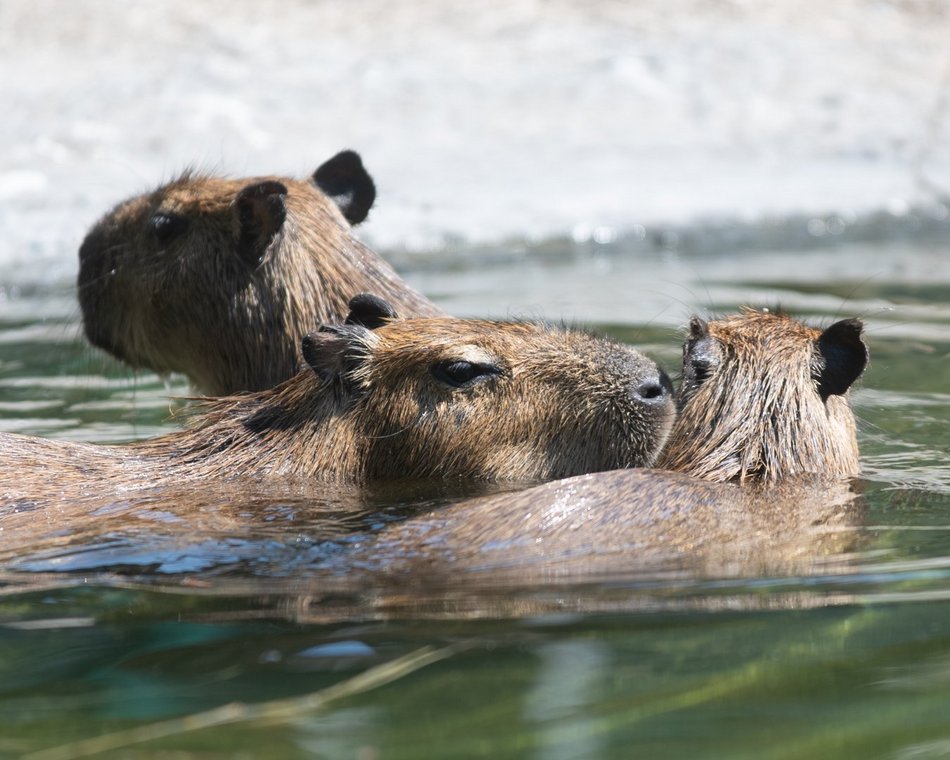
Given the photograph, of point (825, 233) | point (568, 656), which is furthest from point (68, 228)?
point (568, 656)

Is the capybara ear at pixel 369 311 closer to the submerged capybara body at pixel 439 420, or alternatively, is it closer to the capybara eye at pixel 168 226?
the submerged capybara body at pixel 439 420

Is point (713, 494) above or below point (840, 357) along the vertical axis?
below

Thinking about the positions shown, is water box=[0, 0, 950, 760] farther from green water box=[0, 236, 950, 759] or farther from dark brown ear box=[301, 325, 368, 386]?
dark brown ear box=[301, 325, 368, 386]

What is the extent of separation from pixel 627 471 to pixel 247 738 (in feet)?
6.41

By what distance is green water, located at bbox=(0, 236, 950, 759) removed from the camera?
3.14 m

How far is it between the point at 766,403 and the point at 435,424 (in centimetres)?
116

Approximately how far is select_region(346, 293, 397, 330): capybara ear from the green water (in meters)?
0.83

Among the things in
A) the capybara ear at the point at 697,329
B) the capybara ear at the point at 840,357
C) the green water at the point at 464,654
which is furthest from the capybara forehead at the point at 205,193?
the capybara ear at the point at 840,357

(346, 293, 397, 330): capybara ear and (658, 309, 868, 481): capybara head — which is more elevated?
(346, 293, 397, 330): capybara ear

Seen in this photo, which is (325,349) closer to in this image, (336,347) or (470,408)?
(336,347)

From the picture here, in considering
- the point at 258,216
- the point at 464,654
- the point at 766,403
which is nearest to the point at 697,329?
the point at 766,403

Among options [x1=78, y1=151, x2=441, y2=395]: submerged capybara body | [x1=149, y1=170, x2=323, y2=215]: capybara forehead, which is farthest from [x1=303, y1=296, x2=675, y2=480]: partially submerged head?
[x1=149, y1=170, x2=323, y2=215]: capybara forehead

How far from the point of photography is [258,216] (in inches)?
247

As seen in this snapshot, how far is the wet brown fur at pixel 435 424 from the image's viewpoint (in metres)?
5.29
